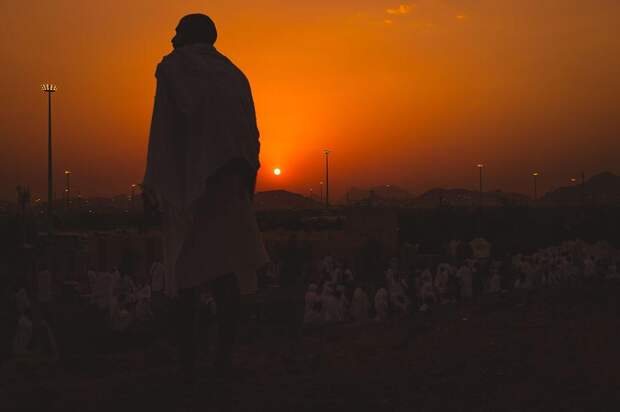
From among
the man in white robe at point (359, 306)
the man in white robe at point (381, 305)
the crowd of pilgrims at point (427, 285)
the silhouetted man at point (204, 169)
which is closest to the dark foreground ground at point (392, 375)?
the silhouetted man at point (204, 169)

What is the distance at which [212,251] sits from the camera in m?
3.95

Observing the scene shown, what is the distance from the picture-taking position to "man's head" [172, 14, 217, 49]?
415 cm

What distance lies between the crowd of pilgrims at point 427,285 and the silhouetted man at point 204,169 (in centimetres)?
760

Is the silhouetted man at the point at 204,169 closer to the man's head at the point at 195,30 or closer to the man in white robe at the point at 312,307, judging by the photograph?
the man's head at the point at 195,30

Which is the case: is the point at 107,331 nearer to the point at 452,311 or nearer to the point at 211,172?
the point at 452,311

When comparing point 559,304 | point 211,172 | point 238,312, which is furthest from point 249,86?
point 559,304

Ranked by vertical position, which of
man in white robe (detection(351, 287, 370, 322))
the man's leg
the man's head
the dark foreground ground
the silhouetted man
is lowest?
man in white robe (detection(351, 287, 370, 322))

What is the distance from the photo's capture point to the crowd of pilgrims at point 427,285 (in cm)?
1277

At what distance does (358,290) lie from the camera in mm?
13500

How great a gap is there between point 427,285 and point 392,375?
1013 centimetres

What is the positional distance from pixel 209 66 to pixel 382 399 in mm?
2232

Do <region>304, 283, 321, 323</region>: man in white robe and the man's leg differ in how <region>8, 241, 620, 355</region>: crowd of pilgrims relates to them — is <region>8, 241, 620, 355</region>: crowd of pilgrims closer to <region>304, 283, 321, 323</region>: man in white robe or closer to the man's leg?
<region>304, 283, 321, 323</region>: man in white robe

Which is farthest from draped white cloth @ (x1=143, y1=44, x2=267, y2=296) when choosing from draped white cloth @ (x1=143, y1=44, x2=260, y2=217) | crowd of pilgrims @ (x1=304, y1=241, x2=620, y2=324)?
crowd of pilgrims @ (x1=304, y1=241, x2=620, y2=324)

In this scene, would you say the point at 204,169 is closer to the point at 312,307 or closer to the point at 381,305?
the point at 312,307
